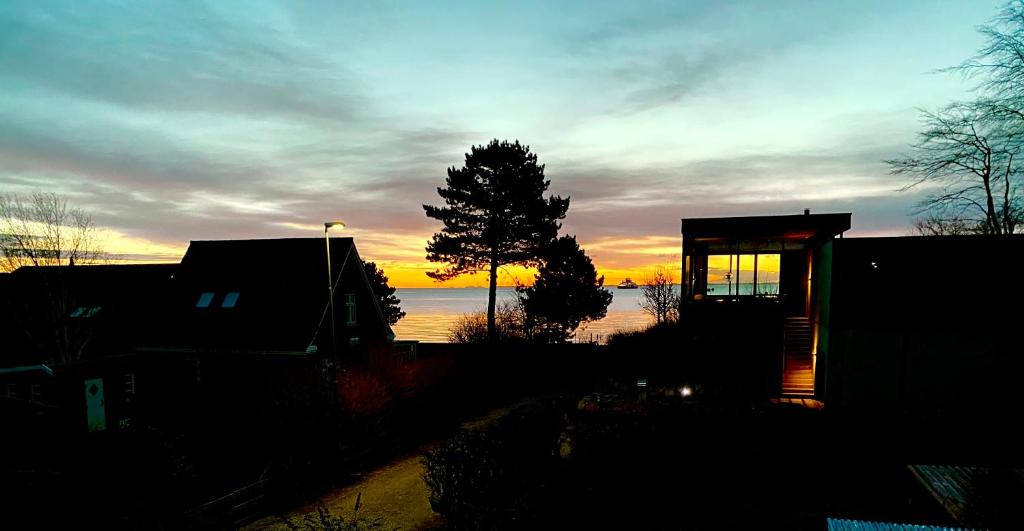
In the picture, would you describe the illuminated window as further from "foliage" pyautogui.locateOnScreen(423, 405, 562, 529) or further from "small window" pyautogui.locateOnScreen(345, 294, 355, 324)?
"small window" pyautogui.locateOnScreen(345, 294, 355, 324)

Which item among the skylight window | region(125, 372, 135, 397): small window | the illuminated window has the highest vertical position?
the illuminated window

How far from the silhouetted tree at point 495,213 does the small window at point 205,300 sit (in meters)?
13.7

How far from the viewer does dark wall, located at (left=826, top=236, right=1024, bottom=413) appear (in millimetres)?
14992

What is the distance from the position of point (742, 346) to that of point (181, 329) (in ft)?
88.2

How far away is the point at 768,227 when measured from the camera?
18.7 m

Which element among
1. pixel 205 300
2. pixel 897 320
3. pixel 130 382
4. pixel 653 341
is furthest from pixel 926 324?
pixel 130 382

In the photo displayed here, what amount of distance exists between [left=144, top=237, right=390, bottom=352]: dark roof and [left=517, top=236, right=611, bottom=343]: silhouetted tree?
1234 centimetres

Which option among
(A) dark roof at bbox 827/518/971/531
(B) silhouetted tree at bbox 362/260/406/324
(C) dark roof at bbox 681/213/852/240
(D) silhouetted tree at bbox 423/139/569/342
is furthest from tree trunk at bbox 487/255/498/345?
(A) dark roof at bbox 827/518/971/531

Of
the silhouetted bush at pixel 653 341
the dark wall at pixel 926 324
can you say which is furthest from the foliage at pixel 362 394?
the dark wall at pixel 926 324

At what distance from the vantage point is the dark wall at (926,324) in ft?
49.2

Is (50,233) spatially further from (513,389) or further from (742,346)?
(742,346)

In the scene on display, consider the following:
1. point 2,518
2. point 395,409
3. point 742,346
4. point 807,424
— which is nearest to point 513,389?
point 395,409

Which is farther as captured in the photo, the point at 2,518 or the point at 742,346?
the point at 742,346

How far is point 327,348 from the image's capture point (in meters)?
24.0
